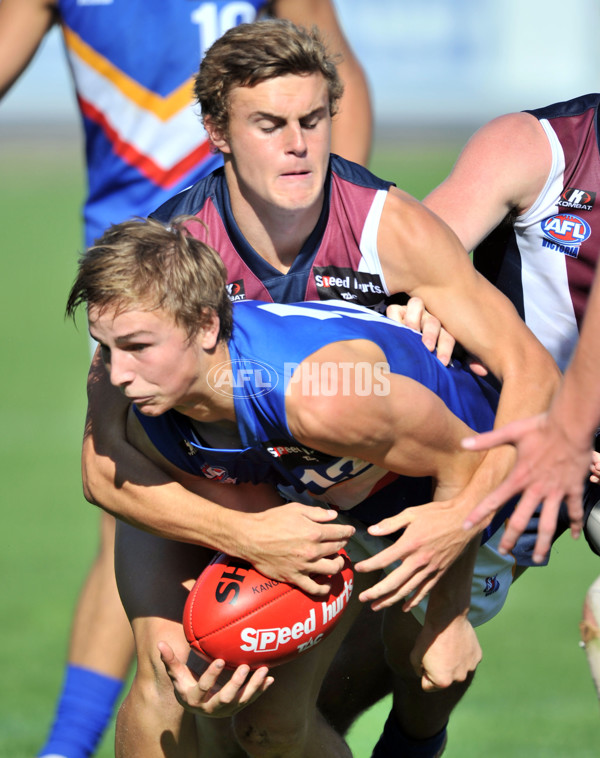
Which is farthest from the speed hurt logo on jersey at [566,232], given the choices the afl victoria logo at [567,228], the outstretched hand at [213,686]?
the outstretched hand at [213,686]

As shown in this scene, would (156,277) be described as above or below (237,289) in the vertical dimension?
above

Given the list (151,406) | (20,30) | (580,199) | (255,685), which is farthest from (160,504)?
(20,30)

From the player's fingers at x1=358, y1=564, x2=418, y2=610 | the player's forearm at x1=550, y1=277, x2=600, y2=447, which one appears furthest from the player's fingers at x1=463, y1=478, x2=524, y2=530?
the player's fingers at x1=358, y1=564, x2=418, y2=610

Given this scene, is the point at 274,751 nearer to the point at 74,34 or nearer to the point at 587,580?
the point at 74,34

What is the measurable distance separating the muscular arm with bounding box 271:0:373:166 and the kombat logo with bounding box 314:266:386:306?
4.58 feet

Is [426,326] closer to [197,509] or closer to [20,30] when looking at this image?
[197,509]

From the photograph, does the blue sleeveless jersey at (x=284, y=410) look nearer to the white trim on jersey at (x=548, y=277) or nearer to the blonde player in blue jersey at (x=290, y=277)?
the blonde player in blue jersey at (x=290, y=277)

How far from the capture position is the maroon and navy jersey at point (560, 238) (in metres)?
4.00

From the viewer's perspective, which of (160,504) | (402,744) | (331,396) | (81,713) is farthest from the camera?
(402,744)

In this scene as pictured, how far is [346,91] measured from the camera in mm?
5082

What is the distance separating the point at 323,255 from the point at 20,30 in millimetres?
2171

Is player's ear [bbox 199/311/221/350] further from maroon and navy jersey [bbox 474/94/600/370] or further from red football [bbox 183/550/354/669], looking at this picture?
maroon and navy jersey [bbox 474/94/600/370]

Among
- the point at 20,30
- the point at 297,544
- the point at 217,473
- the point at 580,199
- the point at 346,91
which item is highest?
the point at 20,30

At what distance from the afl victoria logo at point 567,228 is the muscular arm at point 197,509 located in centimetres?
137
